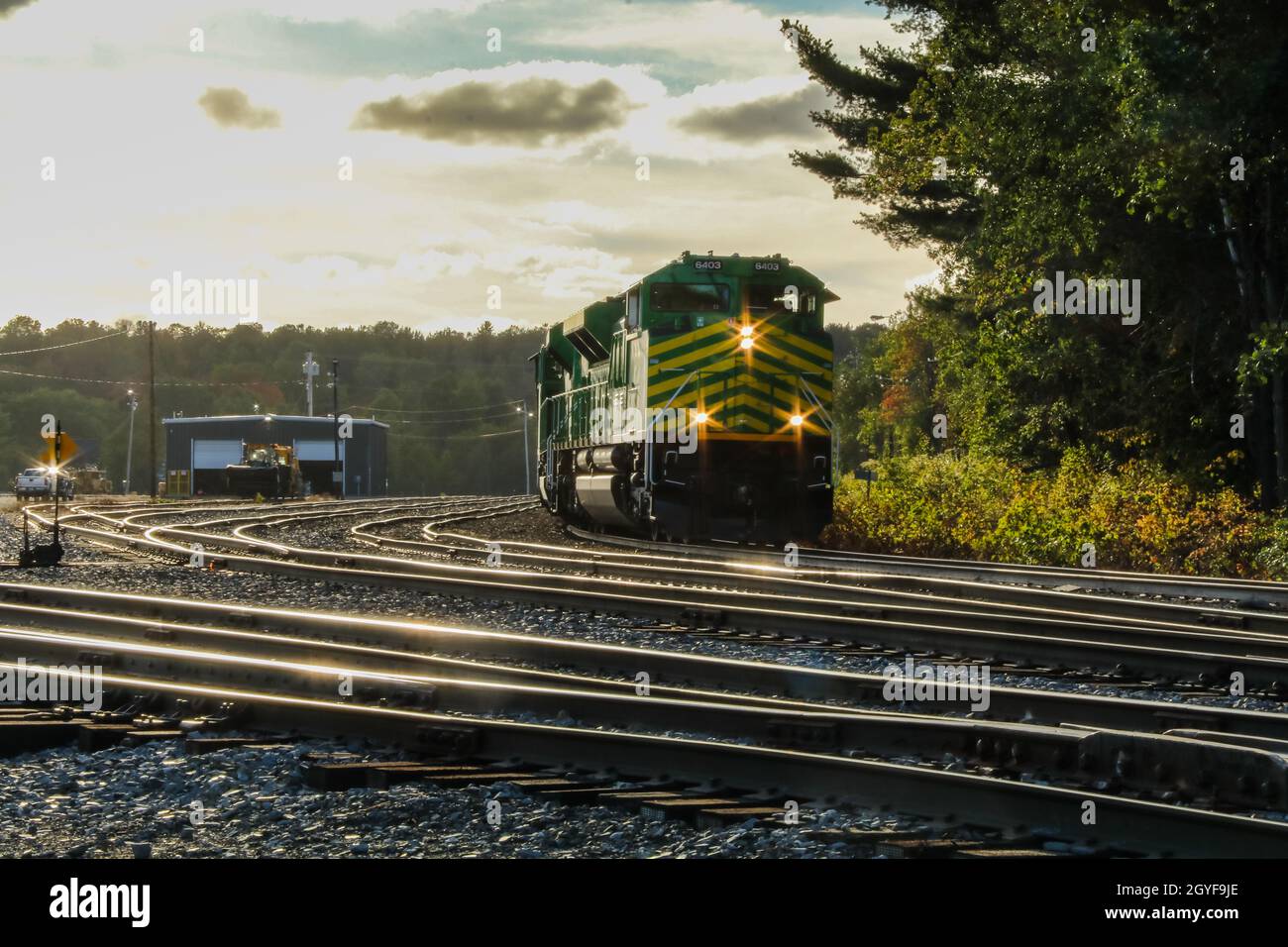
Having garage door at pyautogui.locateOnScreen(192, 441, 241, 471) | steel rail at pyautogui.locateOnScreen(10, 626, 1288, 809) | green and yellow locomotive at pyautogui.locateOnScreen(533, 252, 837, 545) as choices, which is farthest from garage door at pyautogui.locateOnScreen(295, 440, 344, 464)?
steel rail at pyautogui.locateOnScreen(10, 626, 1288, 809)

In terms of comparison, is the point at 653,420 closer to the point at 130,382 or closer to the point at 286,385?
the point at 286,385

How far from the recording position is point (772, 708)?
6305mm

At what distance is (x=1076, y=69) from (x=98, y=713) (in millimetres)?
14729

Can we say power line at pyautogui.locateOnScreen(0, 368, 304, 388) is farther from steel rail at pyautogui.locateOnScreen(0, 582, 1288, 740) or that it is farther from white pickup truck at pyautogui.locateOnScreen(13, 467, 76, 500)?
steel rail at pyautogui.locateOnScreen(0, 582, 1288, 740)

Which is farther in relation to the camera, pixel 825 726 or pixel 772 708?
pixel 772 708

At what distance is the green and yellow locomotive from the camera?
18.5 meters

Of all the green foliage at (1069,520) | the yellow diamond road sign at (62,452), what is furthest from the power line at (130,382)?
the green foliage at (1069,520)

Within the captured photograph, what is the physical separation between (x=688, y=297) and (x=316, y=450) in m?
62.9

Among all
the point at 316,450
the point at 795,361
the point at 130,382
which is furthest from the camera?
the point at 130,382

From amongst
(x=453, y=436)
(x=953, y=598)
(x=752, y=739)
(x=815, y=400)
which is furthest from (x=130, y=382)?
(x=752, y=739)

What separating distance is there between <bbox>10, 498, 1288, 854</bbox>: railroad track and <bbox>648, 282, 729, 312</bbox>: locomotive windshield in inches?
293

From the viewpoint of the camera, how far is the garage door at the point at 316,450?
78375 mm

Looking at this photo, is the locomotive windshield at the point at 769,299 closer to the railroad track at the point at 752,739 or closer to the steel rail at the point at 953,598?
the steel rail at the point at 953,598

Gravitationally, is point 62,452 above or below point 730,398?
below
